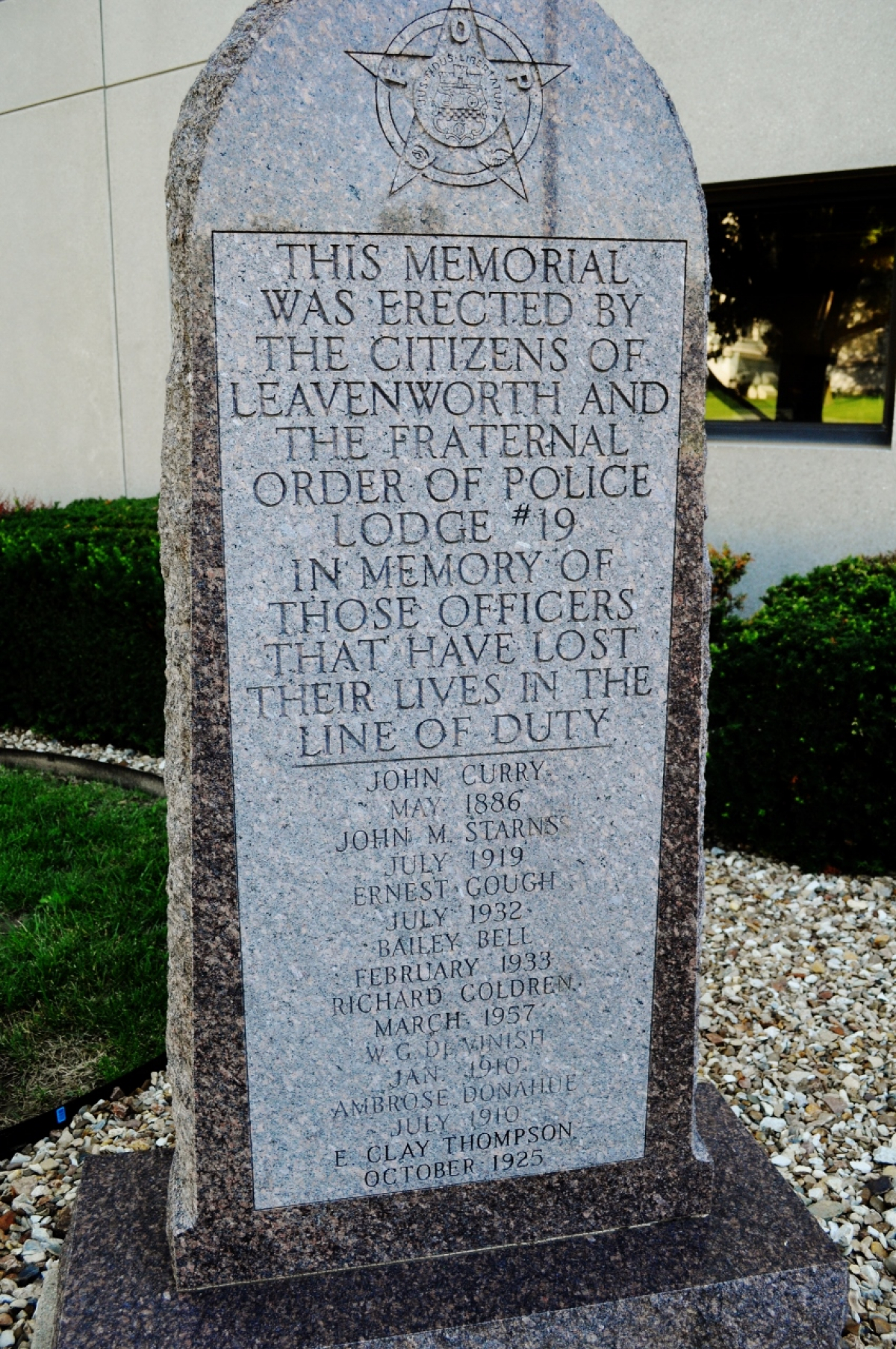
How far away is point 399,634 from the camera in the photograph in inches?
93.8

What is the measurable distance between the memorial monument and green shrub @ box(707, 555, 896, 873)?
2.60m

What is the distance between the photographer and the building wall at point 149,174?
19.9 ft

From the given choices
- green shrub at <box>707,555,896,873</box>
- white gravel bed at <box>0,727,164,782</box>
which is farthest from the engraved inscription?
white gravel bed at <box>0,727,164,782</box>

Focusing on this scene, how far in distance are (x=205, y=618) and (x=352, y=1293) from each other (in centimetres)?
156

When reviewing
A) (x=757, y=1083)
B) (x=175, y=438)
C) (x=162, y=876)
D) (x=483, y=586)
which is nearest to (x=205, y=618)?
(x=175, y=438)

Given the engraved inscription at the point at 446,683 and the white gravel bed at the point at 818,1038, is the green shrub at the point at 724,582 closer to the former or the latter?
the white gravel bed at the point at 818,1038

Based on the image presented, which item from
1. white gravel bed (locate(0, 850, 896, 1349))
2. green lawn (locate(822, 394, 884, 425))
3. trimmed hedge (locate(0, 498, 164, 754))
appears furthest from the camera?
trimmed hedge (locate(0, 498, 164, 754))

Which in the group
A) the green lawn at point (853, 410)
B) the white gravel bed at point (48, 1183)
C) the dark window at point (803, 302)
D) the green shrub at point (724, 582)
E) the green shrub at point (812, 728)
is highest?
the dark window at point (803, 302)

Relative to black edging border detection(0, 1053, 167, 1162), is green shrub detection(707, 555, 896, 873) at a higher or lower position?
higher

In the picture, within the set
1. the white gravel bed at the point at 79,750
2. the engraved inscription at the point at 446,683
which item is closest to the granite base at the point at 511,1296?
the engraved inscription at the point at 446,683

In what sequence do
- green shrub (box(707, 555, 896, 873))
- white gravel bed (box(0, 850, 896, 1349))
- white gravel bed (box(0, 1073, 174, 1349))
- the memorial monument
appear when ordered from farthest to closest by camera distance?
green shrub (box(707, 555, 896, 873)), white gravel bed (box(0, 850, 896, 1349)), white gravel bed (box(0, 1073, 174, 1349)), the memorial monument

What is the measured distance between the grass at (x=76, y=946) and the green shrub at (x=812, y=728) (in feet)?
9.13

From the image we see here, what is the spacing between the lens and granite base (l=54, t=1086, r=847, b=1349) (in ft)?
7.93

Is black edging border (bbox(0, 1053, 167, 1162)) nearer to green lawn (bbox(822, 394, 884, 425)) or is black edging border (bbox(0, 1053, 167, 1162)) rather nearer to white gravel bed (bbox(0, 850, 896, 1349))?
white gravel bed (bbox(0, 850, 896, 1349))
